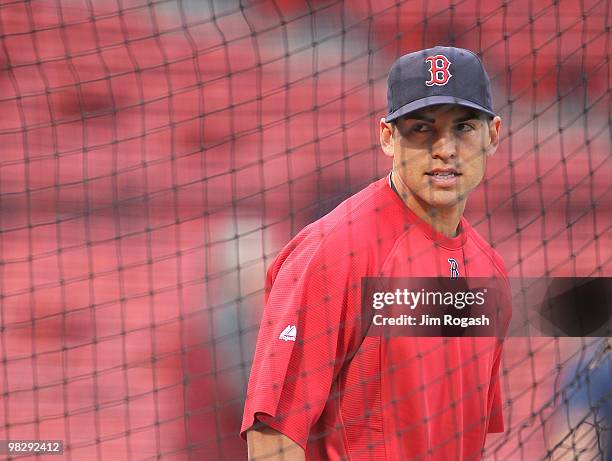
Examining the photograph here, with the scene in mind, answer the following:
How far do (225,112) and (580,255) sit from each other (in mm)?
1324

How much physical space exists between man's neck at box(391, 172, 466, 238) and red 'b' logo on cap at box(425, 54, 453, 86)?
154 millimetres

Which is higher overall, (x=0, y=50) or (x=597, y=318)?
(x=0, y=50)

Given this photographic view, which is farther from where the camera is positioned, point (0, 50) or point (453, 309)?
point (0, 50)

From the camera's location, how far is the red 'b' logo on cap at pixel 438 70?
166 cm

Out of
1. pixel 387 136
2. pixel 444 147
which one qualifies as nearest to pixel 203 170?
pixel 387 136

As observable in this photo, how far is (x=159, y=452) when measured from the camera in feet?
10.2

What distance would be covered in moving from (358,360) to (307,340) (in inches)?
3.4

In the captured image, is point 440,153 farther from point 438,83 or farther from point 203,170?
point 203,170

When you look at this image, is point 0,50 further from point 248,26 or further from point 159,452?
point 159,452

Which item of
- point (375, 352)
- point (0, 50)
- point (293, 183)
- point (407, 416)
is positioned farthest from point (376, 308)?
point (0, 50)

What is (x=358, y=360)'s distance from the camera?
156cm

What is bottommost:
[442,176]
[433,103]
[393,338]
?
[393,338]

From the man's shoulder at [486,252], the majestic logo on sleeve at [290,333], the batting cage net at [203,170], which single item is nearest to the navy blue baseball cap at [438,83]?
the man's shoulder at [486,252]

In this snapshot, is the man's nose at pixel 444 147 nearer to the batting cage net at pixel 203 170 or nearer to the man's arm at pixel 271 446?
the man's arm at pixel 271 446
